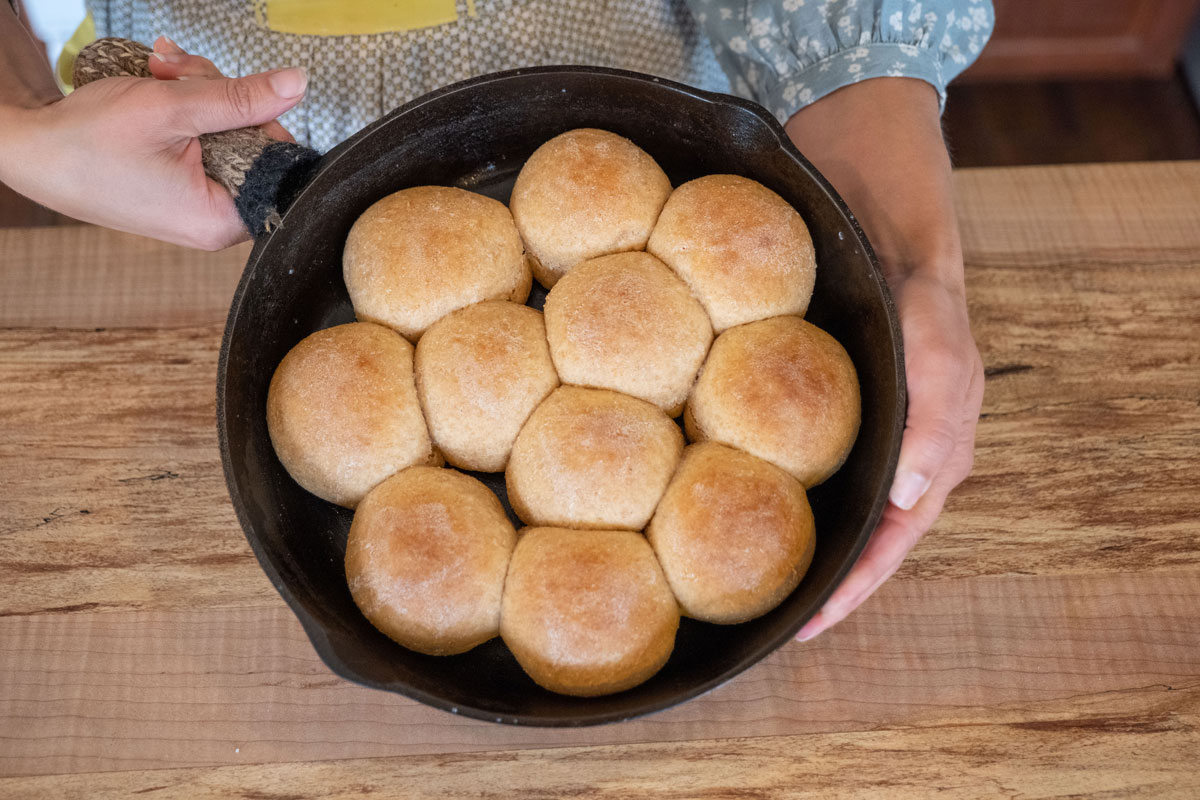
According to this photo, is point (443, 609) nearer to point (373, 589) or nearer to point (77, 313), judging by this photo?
point (373, 589)

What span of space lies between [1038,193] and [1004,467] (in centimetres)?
47

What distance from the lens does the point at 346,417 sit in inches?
35.9

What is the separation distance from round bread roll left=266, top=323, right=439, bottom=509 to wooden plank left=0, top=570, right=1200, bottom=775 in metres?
0.25

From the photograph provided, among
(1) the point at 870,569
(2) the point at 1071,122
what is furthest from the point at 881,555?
(2) the point at 1071,122

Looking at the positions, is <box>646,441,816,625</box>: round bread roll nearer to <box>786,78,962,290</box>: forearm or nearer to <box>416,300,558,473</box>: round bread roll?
<box>416,300,558,473</box>: round bread roll

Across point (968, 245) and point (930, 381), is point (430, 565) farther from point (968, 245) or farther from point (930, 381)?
point (968, 245)

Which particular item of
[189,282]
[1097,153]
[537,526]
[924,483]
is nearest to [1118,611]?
[924,483]

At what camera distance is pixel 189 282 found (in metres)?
1.29

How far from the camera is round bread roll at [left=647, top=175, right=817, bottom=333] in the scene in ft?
3.18

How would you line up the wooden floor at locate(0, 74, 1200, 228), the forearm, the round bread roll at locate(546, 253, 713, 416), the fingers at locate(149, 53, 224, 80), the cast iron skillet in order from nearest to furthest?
the cast iron skillet, the round bread roll at locate(546, 253, 713, 416), the fingers at locate(149, 53, 224, 80), the forearm, the wooden floor at locate(0, 74, 1200, 228)

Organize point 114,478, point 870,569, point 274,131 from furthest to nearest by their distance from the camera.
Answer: point 114,478, point 274,131, point 870,569

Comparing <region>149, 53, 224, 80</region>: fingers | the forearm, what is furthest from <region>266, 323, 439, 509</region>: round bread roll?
the forearm

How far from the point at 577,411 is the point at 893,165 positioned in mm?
600

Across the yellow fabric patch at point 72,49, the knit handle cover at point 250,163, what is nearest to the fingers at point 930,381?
the knit handle cover at point 250,163
